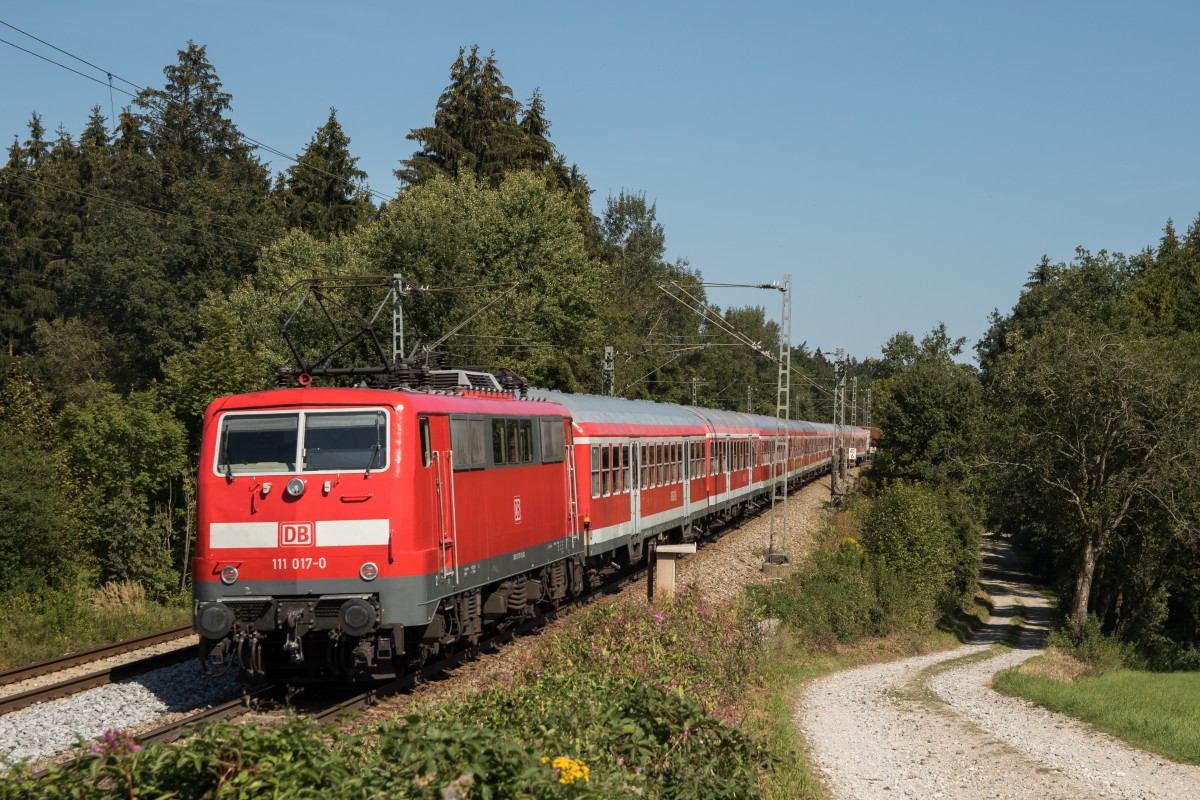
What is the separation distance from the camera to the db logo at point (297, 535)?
13047 mm

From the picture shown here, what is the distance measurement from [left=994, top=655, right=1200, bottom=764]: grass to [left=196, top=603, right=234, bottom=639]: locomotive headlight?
36.5 feet

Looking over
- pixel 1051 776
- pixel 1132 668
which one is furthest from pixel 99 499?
pixel 1132 668

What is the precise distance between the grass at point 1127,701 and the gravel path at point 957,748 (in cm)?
37

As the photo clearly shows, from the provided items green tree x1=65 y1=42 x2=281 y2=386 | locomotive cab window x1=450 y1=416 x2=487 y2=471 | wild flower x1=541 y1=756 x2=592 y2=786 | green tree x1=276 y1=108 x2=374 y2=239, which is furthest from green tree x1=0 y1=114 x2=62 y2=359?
wild flower x1=541 y1=756 x2=592 y2=786

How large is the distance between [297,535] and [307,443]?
1026mm

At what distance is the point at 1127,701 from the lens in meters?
19.5

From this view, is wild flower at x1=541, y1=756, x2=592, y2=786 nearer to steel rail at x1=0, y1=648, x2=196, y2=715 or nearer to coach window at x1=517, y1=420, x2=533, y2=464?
steel rail at x1=0, y1=648, x2=196, y2=715

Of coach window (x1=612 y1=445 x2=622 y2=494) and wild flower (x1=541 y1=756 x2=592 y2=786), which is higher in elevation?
coach window (x1=612 y1=445 x2=622 y2=494)

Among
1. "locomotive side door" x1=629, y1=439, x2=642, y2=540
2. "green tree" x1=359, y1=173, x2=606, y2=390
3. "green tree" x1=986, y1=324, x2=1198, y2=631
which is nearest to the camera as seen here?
"locomotive side door" x1=629, y1=439, x2=642, y2=540

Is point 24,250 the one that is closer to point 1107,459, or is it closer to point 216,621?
point 1107,459

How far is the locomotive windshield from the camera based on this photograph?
1326 cm

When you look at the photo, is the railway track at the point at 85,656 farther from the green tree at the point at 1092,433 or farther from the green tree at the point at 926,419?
the green tree at the point at 926,419

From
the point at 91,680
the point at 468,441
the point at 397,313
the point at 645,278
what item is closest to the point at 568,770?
the point at 468,441

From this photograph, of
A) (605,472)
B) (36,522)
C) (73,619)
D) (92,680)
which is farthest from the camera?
(605,472)
